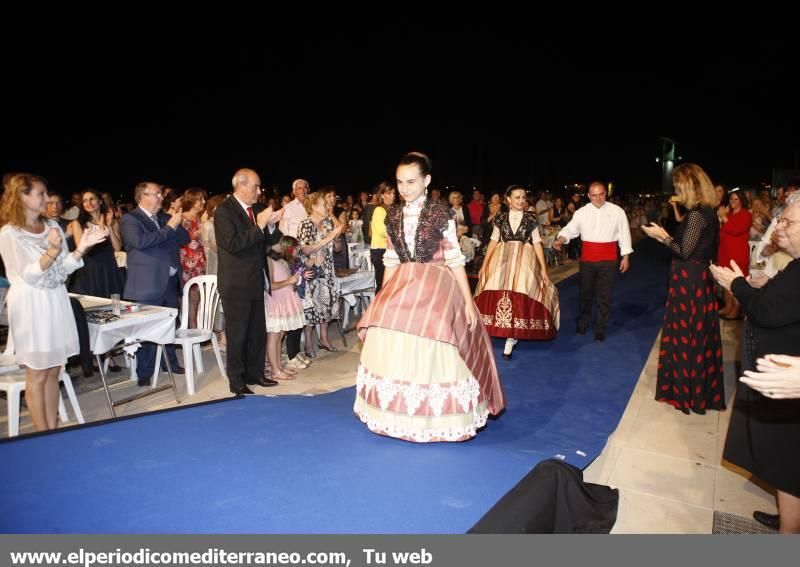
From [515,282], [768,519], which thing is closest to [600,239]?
[515,282]

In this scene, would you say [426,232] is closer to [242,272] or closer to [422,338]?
[422,338]

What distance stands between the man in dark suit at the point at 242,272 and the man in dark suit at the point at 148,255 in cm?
72

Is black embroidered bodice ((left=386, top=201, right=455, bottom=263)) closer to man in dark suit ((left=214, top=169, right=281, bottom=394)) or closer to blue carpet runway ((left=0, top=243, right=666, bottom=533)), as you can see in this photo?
blue carpet runway ((left=0, top=243, right=666, bottom=533))

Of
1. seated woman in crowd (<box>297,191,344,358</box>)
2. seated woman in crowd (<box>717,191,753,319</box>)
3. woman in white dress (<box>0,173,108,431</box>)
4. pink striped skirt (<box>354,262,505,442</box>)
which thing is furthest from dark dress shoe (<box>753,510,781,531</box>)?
seated woman in crowd (<box>717,191,753,319</box>)

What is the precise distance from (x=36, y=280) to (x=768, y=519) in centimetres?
410

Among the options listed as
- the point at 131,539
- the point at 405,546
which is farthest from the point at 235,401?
the point at 405,546

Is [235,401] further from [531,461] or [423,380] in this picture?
[531,461]

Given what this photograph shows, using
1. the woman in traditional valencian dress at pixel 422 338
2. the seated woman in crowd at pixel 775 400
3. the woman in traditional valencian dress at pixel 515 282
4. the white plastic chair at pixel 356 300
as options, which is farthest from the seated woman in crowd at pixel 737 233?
the woman in traditional valencian dress at pixel 422 338

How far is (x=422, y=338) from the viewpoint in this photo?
9.97ft

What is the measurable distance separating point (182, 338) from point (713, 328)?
402 cm

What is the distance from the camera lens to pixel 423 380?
3.02 m

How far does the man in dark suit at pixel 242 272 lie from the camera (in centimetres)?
416

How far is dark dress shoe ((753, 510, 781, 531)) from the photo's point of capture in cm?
282

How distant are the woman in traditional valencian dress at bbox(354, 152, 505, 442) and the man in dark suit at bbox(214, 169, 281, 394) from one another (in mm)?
1396
